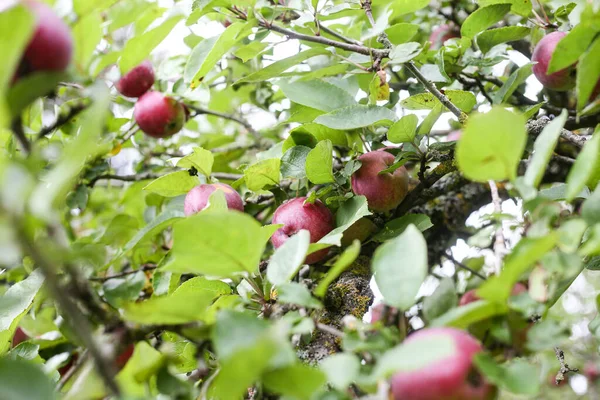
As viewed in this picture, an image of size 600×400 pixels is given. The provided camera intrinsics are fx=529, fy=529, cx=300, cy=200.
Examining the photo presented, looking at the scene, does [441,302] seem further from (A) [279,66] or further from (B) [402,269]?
(A) [279,66]

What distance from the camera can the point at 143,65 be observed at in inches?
50.0

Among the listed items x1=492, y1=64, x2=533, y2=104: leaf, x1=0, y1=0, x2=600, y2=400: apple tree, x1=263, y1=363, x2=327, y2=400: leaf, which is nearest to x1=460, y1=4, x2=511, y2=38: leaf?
x1=0, y1=0, x2=600, y2=400: apple tree

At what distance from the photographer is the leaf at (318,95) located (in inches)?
35.7

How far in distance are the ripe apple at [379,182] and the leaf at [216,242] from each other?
337mm

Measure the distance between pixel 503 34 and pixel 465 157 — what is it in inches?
24.8

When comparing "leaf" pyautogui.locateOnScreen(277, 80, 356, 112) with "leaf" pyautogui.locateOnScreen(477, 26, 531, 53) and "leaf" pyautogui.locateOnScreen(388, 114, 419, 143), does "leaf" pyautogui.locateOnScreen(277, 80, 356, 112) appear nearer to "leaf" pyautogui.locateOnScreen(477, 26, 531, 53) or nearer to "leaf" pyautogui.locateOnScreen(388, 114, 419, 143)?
"leaf" pyautogui.locateOnScreen(388, 114, 419, 143)

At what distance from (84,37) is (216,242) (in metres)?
0.23

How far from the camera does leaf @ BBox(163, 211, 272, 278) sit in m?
0.49

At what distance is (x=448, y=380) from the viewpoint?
398 millimetres

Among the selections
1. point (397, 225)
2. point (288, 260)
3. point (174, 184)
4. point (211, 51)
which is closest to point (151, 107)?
point (174, 184)

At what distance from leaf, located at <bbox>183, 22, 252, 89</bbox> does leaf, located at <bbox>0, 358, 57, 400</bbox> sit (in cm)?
56

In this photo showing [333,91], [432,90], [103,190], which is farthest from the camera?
[103,190]

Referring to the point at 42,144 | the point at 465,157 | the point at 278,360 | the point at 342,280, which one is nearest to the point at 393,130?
the point at 342,280

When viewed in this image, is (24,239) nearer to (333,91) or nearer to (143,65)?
(333,91)
